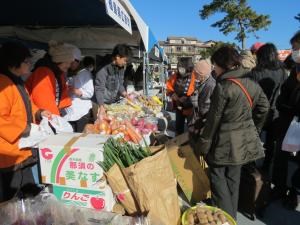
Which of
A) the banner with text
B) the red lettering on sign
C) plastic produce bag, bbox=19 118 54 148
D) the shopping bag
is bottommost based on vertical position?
the shopping bag

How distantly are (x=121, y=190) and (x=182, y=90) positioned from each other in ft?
10.9

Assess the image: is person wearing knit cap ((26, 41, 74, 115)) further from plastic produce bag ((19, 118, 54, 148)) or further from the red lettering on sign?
the red lettering on sign

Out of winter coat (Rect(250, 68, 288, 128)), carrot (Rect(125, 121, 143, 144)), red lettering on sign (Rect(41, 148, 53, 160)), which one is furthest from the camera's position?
winter coat (Rect(250, 68, 288, 128))

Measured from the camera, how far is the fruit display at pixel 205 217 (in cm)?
245

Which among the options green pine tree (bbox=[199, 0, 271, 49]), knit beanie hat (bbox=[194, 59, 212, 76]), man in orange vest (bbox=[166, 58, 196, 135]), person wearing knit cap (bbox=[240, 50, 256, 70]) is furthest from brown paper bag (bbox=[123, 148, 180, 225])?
green pine tree (bbox=[199, 0, 271, 49])

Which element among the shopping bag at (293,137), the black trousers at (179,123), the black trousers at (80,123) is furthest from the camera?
the black trousers at (179,123)

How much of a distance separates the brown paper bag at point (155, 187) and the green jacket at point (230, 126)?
0.49 meters

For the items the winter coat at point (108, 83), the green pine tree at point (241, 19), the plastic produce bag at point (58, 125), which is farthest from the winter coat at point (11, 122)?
the green pine tree at point (241, 19)

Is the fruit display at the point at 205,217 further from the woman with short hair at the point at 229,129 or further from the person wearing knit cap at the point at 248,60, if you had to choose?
the person wearing knit cap at the point at 248,60

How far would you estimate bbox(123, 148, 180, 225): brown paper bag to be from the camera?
2.17 m

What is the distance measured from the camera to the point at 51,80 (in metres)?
2.85

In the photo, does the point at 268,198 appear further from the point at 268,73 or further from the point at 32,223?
the point at 32,223

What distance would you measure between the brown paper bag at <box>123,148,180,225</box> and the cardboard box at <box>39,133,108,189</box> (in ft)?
0.77

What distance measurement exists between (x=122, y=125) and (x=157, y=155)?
1220mm
